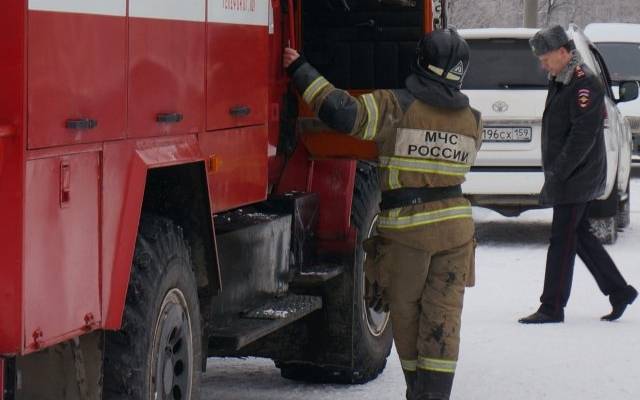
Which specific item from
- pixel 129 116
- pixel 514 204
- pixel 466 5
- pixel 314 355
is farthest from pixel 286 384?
pixel 466 5

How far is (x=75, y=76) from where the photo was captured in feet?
14.9

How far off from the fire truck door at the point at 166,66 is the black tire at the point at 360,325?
216cm

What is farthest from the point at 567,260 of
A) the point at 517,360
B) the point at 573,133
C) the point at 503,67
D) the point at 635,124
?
the point at 635,124

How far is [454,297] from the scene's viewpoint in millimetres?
6695

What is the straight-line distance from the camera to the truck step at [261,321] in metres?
6.16

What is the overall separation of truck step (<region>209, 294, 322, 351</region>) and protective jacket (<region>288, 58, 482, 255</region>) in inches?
22.8

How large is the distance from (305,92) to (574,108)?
3.83 meters

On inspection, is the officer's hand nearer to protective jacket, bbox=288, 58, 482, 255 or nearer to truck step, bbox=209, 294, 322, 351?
protective jacket, bbox=288, 58, 482, 255

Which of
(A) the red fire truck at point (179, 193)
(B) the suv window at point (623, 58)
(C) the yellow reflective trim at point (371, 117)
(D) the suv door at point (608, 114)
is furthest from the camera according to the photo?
(B) the suv window at point (623, 58)

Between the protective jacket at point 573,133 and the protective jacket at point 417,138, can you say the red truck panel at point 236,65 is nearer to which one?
the protective jacket at point 417,138

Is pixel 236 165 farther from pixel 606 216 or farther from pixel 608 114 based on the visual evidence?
pixel 606 216

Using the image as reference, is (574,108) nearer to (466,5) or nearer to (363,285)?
(363,285)

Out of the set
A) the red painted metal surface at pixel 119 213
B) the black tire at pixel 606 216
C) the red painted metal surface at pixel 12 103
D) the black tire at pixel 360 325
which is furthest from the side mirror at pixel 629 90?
the red painted metal surface at pixel 12 103

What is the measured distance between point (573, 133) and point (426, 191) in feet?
11.8
